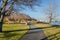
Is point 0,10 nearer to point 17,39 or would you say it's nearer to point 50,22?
point 17,39

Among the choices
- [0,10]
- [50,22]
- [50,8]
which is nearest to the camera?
[0,10]

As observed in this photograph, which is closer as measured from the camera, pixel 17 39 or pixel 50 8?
pixel 17 39

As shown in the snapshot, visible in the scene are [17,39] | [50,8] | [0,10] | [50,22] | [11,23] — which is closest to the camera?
[17,39]

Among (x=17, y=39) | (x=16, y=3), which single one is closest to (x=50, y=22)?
(x=16, y=3)

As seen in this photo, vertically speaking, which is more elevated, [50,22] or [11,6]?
[11,6]

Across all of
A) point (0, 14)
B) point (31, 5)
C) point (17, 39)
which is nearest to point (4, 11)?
point (0, 14)

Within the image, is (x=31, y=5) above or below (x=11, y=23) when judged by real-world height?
above

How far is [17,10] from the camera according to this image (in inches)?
786

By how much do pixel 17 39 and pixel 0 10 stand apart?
6.40 metres

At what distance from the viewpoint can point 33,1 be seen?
19672 millimetres

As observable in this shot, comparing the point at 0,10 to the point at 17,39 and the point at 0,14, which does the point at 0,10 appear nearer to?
the point at 0,14

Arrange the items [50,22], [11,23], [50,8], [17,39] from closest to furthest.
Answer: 1. [17,39]
2. [50,22]
3. [50,8]
4. [11,23]

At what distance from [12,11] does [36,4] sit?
302 cm

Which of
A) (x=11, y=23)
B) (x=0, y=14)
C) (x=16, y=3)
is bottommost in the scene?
(x=11, y=23)
